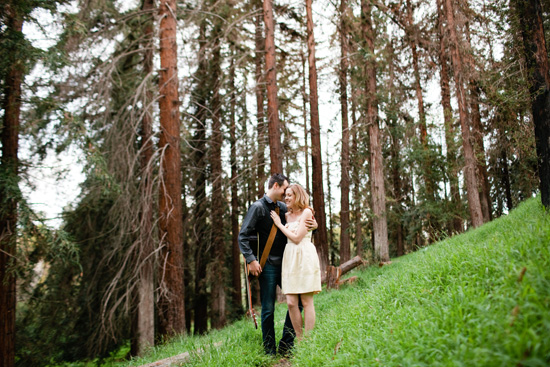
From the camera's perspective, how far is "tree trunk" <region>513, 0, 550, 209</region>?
495 centimetres

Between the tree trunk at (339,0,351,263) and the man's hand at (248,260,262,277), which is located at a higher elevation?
the tree trunk at (339,0,351,263)

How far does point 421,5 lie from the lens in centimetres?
1383

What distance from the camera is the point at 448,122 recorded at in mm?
14242

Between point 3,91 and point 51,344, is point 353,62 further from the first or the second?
point 51,344

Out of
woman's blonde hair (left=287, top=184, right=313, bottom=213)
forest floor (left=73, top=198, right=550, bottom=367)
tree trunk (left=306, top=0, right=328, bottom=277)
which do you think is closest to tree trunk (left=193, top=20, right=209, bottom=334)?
tree trunk (left=306, top=0, right=328, bottom=277)

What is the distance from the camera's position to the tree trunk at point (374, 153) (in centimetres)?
1179

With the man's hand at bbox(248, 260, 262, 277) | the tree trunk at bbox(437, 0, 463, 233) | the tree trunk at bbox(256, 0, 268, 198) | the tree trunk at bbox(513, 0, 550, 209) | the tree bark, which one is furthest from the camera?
the tree trunk at bbox(437, 0, 463, 233)

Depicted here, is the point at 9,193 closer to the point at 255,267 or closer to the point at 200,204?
the point at 255,267

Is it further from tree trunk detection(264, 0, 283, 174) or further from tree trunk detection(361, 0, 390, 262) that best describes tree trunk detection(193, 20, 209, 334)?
tree trunk detection(361, 0, 390, 262)

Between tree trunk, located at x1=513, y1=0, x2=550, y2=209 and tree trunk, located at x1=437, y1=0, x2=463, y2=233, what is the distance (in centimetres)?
808

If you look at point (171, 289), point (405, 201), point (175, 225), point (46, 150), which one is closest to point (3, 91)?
point (46, 150)

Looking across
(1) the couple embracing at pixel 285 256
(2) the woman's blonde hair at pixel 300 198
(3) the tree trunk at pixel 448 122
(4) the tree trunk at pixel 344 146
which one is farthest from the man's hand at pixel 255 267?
(3) the tree trunk at pixel 448 122

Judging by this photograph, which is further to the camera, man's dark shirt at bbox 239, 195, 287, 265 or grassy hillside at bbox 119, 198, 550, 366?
man's dark shirt at bbox 239, 195, 287, 265

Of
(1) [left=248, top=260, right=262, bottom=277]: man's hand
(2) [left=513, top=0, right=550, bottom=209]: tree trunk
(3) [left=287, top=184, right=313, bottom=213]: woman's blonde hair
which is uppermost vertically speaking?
(2) [left=513, top=0, right=550, bottom=209]: tree trunk
